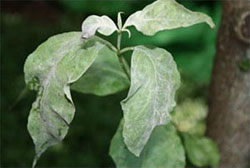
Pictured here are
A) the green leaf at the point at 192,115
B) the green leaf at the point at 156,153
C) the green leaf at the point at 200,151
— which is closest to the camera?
the green leaf at the point at 156,153

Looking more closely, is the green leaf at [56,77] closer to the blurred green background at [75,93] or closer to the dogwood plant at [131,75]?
the dogwood plant at [131,75]

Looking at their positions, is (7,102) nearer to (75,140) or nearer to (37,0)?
(75,140)

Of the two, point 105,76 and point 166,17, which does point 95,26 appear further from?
point 105,76

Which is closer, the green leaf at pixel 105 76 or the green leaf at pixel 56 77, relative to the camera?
the green leaf at pixel 56 77

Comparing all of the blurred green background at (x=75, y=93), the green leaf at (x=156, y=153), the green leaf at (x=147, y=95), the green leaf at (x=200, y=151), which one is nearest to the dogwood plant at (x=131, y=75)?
the green leaf at (x=147, y=95)

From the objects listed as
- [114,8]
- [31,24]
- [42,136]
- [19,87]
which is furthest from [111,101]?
[42,136]
